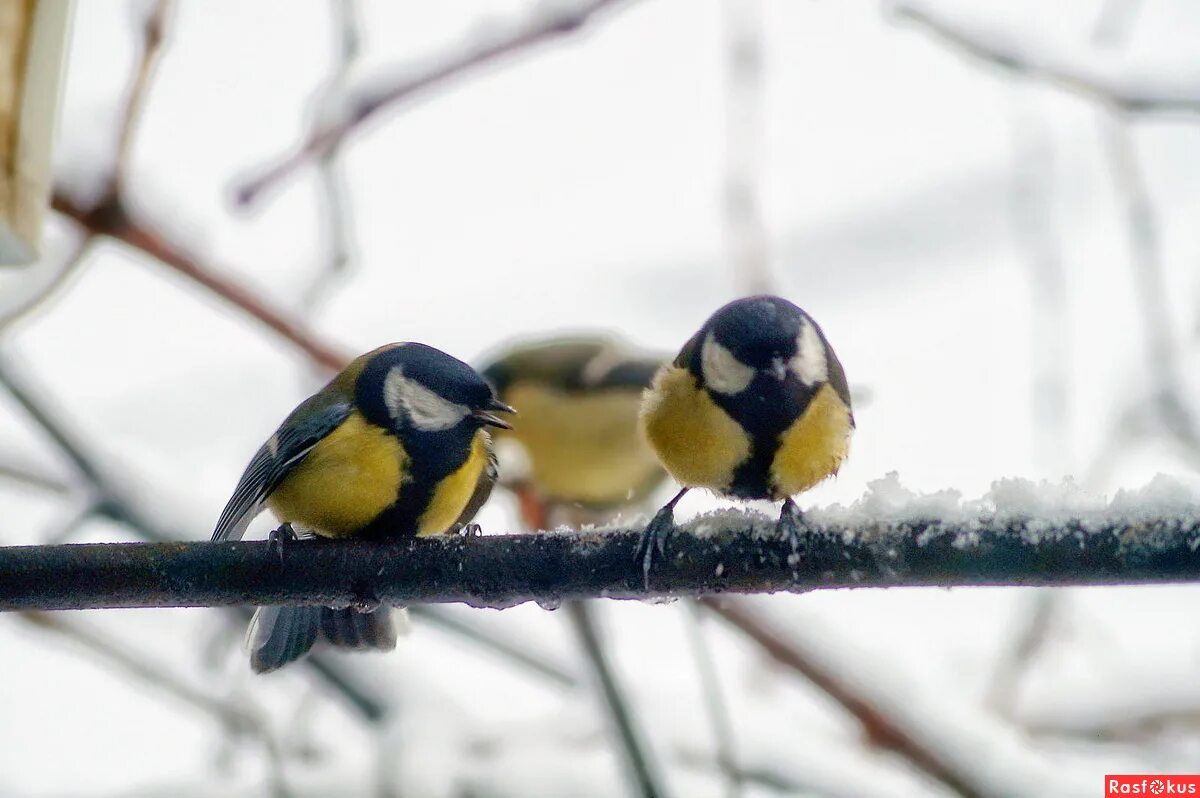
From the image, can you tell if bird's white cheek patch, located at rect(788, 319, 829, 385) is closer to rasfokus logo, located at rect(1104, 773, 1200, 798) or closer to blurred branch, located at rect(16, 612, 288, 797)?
rasfokus logo, located at rect(1104, 773, 1200, 798)

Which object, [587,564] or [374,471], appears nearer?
[587,564]

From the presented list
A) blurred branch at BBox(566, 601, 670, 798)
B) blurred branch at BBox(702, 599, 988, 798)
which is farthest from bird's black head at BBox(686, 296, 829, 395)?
blurred branch at BBox(702, 599, 988, 798)

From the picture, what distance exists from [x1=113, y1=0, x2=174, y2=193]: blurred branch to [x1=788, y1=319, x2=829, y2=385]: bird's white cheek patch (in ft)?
3.02

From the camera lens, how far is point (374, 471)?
1438mm

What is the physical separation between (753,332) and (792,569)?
1.35 feet

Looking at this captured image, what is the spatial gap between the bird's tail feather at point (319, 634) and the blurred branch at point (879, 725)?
0.68 meters

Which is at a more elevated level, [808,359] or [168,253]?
[168,253]

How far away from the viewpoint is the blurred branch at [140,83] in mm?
1495

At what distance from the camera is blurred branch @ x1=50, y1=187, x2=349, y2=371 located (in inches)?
65.8

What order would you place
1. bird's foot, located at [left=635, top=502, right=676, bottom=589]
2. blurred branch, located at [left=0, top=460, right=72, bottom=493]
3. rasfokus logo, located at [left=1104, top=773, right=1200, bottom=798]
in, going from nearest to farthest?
bird's foot, located at [left=635, top=502, right=676, bottom=589] < rasfokus logo, located at [left=1104, top=773, right=1200, bottom=798] < blurred branch, located at [left=0, top=460, right=72, bottom=493]

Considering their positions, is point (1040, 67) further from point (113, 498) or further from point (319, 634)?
point (113, 498)

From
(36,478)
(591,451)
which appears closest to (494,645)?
(591,451)

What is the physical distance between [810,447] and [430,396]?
0.50 metres

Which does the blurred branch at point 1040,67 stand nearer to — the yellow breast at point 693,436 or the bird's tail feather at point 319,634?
the yellow breast at point 693,436
